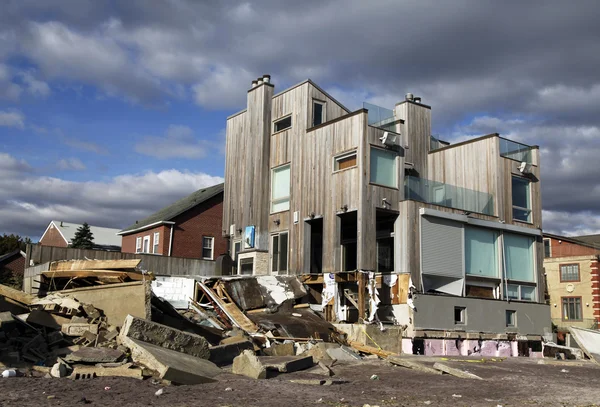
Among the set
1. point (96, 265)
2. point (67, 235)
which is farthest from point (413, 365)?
point (67, 235)

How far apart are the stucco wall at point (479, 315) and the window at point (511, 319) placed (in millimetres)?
162

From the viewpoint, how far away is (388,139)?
23.7 metres

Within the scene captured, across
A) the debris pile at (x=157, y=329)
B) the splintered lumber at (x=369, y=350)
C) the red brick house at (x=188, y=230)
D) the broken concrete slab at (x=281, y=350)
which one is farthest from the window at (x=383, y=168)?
the red brick house at (x=188, y=230)

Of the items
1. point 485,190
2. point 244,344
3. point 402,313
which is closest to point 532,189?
point 485,190

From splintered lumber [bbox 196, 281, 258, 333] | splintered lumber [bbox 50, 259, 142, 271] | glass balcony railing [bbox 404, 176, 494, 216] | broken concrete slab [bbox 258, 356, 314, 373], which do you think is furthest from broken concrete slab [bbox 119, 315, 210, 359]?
glass balcony railing [bbox 404, 176, 494, 216]

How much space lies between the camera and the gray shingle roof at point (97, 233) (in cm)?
6050

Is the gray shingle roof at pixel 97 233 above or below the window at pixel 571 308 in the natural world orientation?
above

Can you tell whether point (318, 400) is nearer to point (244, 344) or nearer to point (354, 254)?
point (244, 344)

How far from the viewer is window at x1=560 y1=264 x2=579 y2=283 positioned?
158 feet

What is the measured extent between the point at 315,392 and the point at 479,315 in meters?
15.2

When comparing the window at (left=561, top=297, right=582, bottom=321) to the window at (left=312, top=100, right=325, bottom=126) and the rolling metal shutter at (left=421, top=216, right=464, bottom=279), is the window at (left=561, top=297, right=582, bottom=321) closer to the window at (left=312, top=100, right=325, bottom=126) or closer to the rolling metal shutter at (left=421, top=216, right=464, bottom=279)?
the rolling metal shutter at (left=421, top=216, right=464, bottom=279)

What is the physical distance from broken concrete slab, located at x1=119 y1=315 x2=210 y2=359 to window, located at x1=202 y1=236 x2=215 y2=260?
27.5 m

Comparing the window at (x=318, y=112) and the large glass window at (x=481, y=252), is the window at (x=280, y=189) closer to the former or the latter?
the window at (x=318, y=112)

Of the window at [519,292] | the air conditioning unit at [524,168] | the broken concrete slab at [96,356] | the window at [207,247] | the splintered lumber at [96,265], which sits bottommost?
the broken concrete slab at [96,356]
